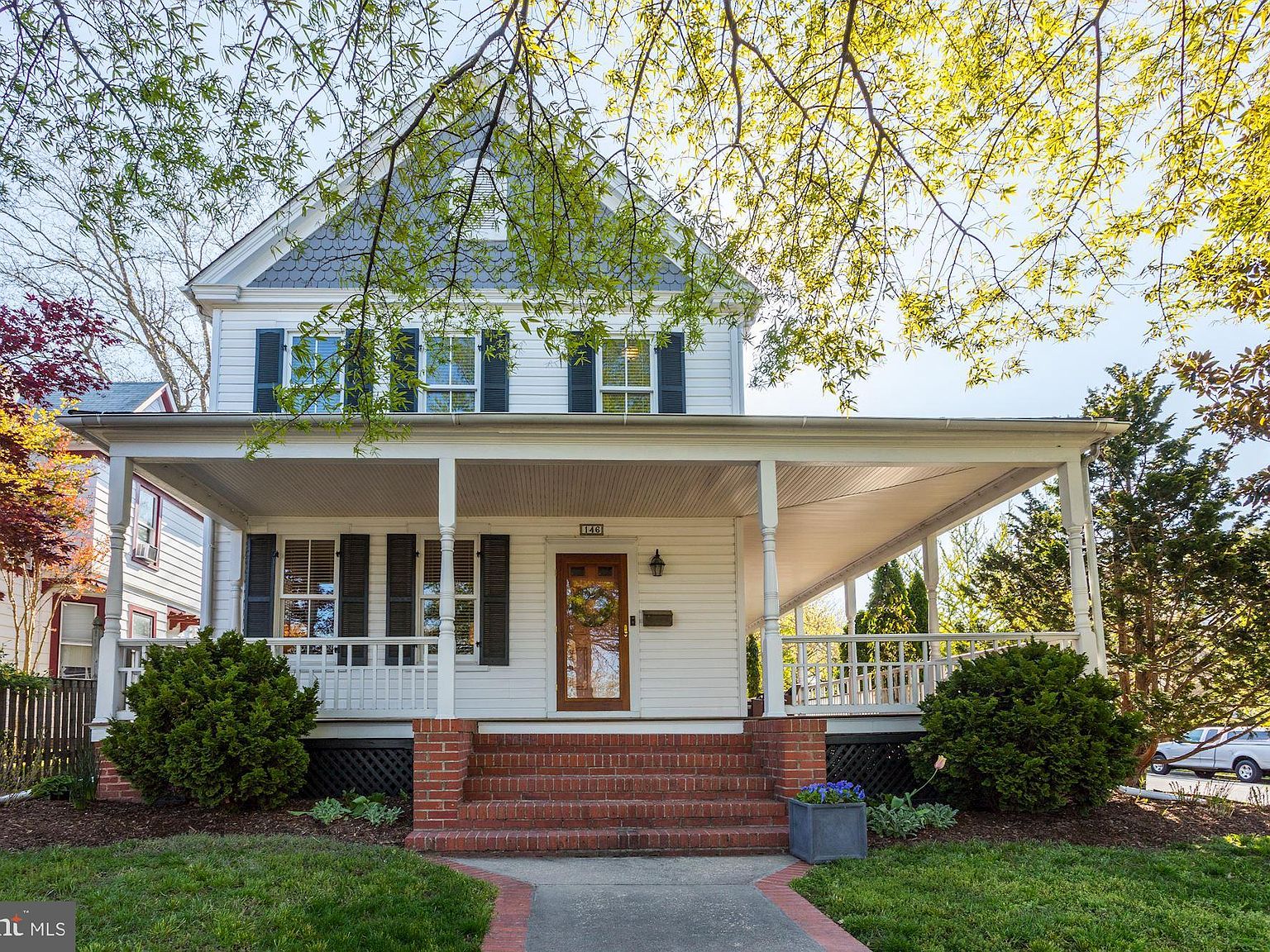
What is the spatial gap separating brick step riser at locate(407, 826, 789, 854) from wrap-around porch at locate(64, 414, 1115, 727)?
54.7 inches

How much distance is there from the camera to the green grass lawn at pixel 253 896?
4766 mm

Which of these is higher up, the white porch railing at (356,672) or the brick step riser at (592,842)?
the white porch railing at (356,672)

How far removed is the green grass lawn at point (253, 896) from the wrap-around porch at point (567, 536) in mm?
2644

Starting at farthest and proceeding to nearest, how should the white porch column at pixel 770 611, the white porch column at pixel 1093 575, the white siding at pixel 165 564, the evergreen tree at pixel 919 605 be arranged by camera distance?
the white siding at pixel 165 564 → the evergreen tree at pixel 919 605 → the white porch column at pixel 1093 575 → the white porch column at pixel 770 611

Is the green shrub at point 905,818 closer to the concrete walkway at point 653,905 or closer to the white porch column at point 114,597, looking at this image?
the concrete walkway at point 653,905

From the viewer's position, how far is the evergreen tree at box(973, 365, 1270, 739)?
465 inches

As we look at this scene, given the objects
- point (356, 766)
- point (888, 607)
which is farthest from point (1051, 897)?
point (888, 607)

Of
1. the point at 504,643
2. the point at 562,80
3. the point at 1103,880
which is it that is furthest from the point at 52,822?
the point at 1103,880

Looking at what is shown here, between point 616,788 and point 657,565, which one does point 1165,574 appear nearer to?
point 657,565

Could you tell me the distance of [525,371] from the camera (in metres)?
12.1

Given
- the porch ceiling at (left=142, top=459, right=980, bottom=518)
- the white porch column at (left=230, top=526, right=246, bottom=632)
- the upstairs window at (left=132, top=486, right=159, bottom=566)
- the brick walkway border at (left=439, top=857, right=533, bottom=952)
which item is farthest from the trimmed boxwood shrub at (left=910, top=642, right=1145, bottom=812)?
the upstairs window at (left=132, top=486, right=159, bottom=566)

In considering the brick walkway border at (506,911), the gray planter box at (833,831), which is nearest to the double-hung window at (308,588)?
the brick walkway border at (506,911)

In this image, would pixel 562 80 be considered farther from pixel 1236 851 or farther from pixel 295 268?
pixel 295 268

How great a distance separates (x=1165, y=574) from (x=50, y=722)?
485 inches
